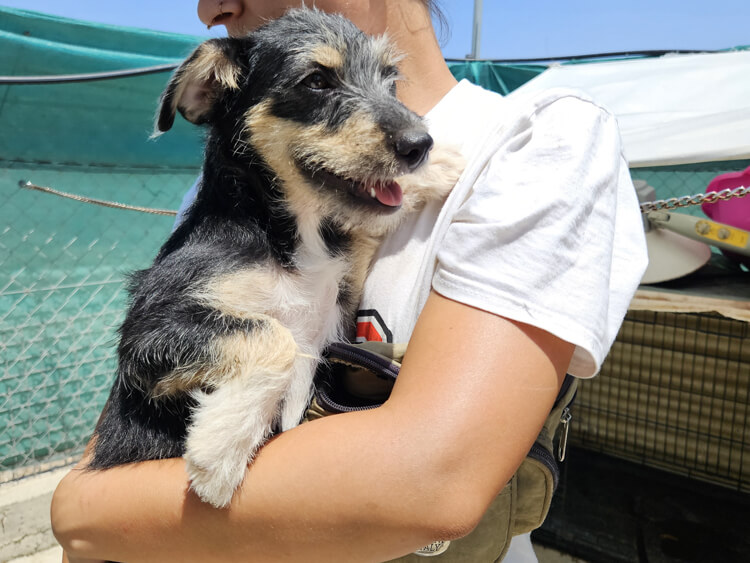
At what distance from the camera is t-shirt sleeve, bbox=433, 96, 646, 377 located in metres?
0.92

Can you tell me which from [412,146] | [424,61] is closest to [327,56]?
[424,61]

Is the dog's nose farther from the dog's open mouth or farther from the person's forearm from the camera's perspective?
the person's forearm

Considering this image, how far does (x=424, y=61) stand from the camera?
169 cm

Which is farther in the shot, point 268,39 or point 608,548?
point 608,548

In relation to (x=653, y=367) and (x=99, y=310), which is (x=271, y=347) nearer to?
(x=653, y=367)

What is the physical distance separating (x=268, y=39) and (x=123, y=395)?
3.95ft

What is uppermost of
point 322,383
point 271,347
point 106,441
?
point 271,347

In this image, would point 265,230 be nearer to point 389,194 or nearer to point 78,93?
point 389,194

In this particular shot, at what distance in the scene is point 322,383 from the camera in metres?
1.48

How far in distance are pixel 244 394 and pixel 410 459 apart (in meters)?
0.63

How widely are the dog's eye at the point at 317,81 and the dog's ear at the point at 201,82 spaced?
8.9 inches

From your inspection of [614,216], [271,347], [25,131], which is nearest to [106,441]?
[271,347]

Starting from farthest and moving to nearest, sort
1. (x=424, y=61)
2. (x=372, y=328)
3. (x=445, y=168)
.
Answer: (x=424, y=61)
(x=445, y=168)
(x=372, y=328)

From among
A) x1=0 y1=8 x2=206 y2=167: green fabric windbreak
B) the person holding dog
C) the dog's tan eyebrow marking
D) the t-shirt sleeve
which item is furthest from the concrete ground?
the t-shirt sleeve
